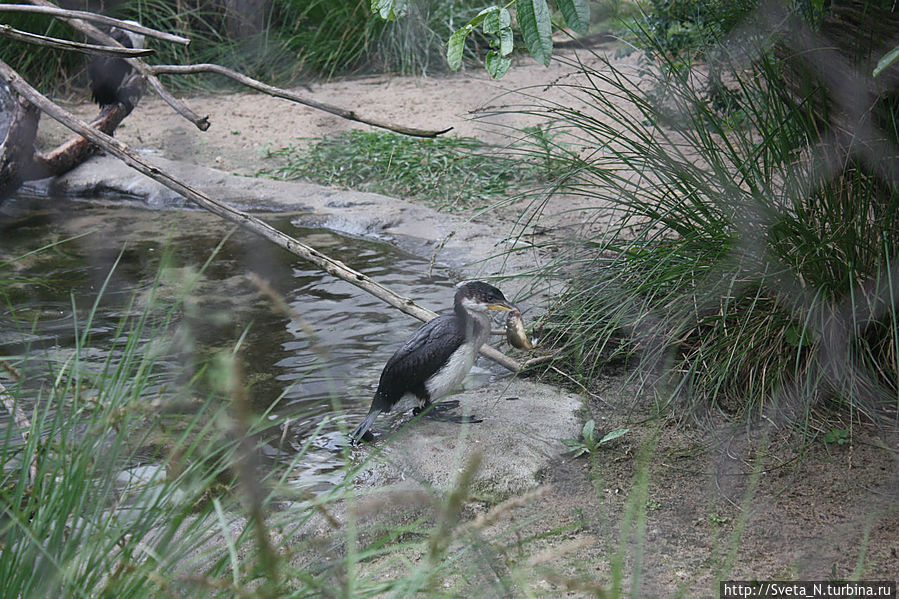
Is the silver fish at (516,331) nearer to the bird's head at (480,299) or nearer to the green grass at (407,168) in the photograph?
the bird's head at (480,299)

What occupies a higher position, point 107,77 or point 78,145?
point 107,77

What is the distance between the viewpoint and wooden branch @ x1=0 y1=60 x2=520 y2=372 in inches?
113

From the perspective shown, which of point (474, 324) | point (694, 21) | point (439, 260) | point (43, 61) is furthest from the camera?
point (43, 61)

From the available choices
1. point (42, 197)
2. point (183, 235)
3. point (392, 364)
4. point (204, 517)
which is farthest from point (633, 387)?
point (42, 197)

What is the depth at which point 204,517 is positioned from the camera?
1.52 metres

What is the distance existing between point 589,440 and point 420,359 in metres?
0.64

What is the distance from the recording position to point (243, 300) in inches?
167

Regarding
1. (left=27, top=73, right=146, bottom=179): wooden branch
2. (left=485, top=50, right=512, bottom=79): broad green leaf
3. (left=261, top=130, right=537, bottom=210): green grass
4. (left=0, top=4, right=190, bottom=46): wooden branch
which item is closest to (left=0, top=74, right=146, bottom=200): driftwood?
(left=27, top=73, right=146, bottom=179): wooden branch

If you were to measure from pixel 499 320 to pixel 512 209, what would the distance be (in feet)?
4.95

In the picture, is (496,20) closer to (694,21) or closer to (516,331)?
(516,331)

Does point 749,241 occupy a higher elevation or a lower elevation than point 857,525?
higher

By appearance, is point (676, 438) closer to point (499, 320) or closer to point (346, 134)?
point (499, 320)

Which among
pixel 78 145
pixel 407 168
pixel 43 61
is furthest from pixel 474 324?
pixel 43 61

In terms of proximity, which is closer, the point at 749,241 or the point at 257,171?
the point at 749,241
